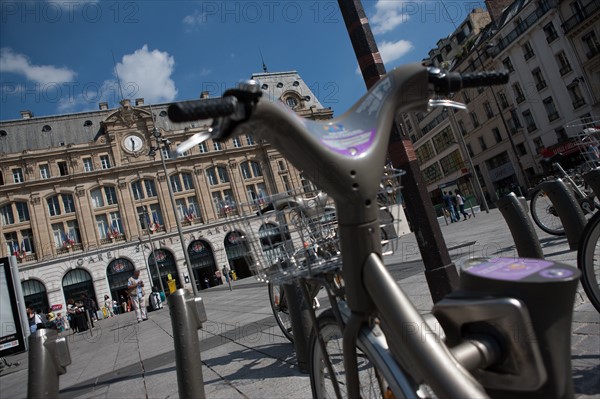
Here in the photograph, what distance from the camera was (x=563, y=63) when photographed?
3189 centimetres

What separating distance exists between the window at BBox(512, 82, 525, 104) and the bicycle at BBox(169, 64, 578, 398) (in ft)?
134

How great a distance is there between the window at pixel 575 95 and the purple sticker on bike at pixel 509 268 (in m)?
36.4

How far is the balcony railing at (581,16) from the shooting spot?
93.1 feet

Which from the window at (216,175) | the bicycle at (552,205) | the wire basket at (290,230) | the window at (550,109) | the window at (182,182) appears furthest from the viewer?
the window at (216,175)

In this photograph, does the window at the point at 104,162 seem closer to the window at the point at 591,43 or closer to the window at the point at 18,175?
the window at the point at 18,175

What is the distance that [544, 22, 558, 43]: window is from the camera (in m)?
32.0

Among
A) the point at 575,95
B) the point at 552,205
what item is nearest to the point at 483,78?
the point at 552,205

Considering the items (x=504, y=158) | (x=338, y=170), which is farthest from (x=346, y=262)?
(x=504, y=158)

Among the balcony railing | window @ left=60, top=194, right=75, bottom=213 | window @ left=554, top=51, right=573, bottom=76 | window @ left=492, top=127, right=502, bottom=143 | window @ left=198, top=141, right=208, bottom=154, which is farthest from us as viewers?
window @ left=198, top=141, right=208, bottom=154

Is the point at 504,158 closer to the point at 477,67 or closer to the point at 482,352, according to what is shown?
the point at 477,67

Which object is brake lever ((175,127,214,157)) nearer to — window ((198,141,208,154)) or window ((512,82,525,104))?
window ((512,82,525,104))

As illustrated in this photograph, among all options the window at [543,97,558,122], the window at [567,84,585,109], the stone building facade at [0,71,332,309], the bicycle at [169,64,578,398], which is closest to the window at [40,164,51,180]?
the stone building facade at [0,71,332,309]

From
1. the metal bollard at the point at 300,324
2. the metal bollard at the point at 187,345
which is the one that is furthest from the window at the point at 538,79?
the metal bollard at the point at 187,345

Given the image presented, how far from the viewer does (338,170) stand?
4.38 feet
